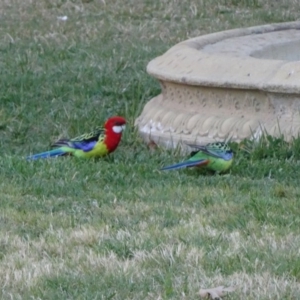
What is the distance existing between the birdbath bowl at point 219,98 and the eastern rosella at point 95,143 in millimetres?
718

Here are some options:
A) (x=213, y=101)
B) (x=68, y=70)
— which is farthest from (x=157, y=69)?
(x=68, y=70)

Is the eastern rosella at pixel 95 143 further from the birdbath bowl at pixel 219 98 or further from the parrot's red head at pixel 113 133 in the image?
the birdbath bowl at pixel 219 98

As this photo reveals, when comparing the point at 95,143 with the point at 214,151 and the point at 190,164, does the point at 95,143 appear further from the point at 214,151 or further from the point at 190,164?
the point at 214,151

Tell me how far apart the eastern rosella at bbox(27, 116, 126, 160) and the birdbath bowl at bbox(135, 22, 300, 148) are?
718 millimetres

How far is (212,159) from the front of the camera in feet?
21.8

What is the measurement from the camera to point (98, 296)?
3826 mm

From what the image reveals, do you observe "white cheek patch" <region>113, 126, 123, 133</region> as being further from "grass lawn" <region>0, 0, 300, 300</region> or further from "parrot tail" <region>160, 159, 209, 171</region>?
"parrot tail" <region>160, 159, 209, 171</region>

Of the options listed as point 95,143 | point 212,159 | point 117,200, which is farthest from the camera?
point 95,143

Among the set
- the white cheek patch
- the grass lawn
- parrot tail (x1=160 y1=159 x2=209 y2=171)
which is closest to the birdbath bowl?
the grass lawn

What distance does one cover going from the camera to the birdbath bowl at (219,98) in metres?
7.21

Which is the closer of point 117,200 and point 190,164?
point 117,200

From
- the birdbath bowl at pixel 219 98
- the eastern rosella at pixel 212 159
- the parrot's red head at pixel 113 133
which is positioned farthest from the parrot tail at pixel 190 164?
the birdbath bowl at pixel 219 98

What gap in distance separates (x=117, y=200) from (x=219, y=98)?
2175mm

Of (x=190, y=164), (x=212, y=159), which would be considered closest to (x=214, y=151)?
(x=212, y=159)
